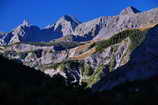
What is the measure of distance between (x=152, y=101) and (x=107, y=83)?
6091 cm

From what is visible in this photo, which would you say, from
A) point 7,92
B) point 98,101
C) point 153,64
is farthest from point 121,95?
point 7,92

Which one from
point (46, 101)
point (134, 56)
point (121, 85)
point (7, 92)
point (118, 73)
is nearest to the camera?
point (7, 92)

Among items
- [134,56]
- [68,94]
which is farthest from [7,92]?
[134,56]

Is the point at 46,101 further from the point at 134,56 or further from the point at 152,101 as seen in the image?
the point at 134,56

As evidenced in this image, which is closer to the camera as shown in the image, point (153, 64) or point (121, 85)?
point (121, 85)

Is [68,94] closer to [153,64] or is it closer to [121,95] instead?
[121,95]

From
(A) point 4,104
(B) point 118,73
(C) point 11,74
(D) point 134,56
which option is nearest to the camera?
(A) point 4,104

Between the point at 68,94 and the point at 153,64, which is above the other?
the point at 153,64

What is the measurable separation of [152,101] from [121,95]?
2371cm

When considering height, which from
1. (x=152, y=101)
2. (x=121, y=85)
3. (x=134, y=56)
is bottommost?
(x=152, y=101)

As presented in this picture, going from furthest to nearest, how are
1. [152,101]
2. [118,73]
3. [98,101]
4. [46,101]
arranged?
[118,73] → [152,101] → [98,101] → [46,101]

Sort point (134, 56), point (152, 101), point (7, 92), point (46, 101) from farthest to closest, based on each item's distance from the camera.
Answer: point (134, 56) < point (152, 101) < point (46, 101) < point (7, 92)

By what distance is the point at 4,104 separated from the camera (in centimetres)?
5159

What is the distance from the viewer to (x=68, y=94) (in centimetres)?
7712
